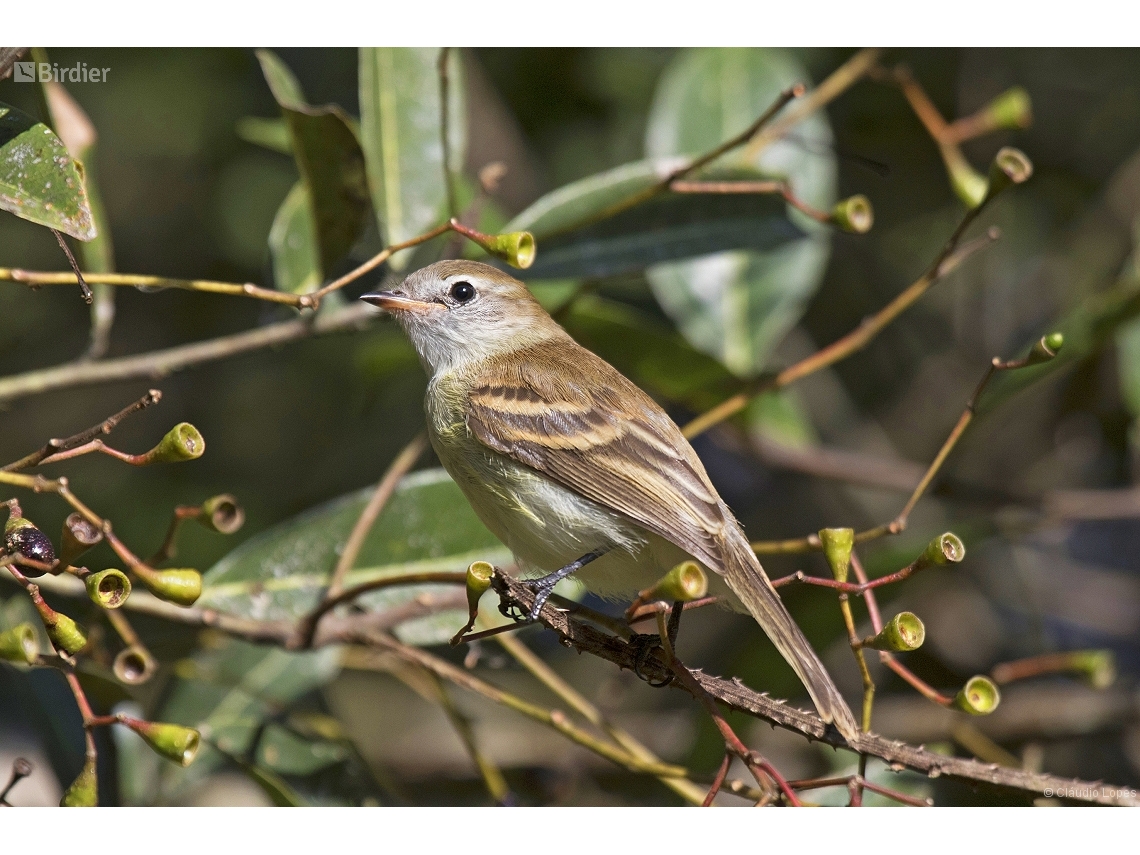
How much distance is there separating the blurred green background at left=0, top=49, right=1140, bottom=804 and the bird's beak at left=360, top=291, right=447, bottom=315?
607mm

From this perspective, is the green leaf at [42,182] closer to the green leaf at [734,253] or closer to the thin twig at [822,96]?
the thin twig at [822,96]

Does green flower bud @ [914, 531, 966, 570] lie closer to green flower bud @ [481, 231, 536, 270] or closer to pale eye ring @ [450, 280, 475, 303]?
green flower bud @ [481, 231, 536, 270]

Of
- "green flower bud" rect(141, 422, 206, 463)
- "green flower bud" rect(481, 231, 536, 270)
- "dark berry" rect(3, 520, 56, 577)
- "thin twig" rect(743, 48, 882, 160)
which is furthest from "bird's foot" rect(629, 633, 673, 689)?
"thin twig" rect(743, 48, 882, 160)

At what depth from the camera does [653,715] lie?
3867 millimetres

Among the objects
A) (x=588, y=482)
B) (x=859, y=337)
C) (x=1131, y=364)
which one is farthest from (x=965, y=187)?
(x=1131, y=364)

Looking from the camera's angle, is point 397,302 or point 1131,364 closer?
point 397,302

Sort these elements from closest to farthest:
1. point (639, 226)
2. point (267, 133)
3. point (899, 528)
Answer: point (899, 528)
point (639, 226)
point (267, 133)

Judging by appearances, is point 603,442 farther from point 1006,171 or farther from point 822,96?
point 822,96

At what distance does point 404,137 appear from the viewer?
9.46 feet

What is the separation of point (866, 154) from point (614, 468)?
2.52m

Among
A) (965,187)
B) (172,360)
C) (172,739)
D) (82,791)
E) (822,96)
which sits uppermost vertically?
(822,96)

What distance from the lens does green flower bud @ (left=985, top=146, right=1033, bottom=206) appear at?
2029mm

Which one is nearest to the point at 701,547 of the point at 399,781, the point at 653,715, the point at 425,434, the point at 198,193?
the point at 425,434

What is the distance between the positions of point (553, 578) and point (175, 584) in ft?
2.28
